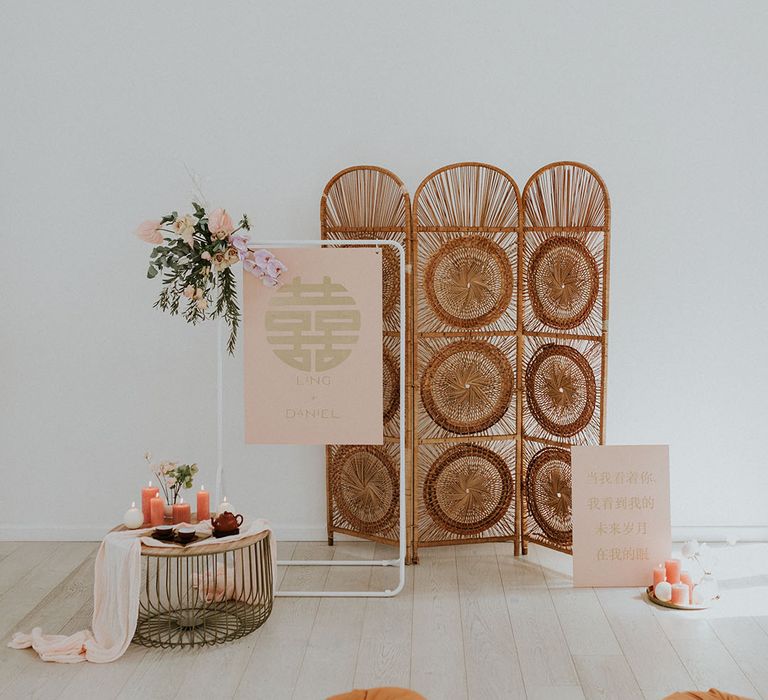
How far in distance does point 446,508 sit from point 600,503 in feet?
2.37

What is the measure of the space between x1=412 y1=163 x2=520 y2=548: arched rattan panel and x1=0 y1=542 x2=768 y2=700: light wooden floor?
0.95 feet

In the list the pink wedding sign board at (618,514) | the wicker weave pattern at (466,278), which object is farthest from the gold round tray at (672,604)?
the wicker weave pattern at (466,278)

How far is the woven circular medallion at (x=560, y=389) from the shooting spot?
148 inches

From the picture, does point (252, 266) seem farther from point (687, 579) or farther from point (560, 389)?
point (687, 579)

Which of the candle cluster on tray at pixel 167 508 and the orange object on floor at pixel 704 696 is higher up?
the candle cluster on tray at pixel 167 508

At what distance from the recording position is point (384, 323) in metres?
3.97

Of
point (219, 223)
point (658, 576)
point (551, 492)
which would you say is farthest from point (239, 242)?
point (658, 576)

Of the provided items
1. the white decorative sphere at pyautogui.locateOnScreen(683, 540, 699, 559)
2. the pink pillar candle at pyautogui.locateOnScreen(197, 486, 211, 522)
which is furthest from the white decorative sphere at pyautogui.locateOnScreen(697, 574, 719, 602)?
the pink pillar candle at pyautogui.locateOnScreen(197, 486, 211, 522)

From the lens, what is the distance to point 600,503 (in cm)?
359

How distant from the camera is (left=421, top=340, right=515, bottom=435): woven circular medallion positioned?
12.8 ft

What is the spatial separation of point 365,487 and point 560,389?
99cm

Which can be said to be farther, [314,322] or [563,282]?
[563,282]

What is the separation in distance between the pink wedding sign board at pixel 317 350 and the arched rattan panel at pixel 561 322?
0.80m

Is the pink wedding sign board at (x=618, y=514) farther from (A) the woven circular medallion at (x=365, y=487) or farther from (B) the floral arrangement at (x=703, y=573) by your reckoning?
(A) the woven circular medallion at (x=365, y=487)
